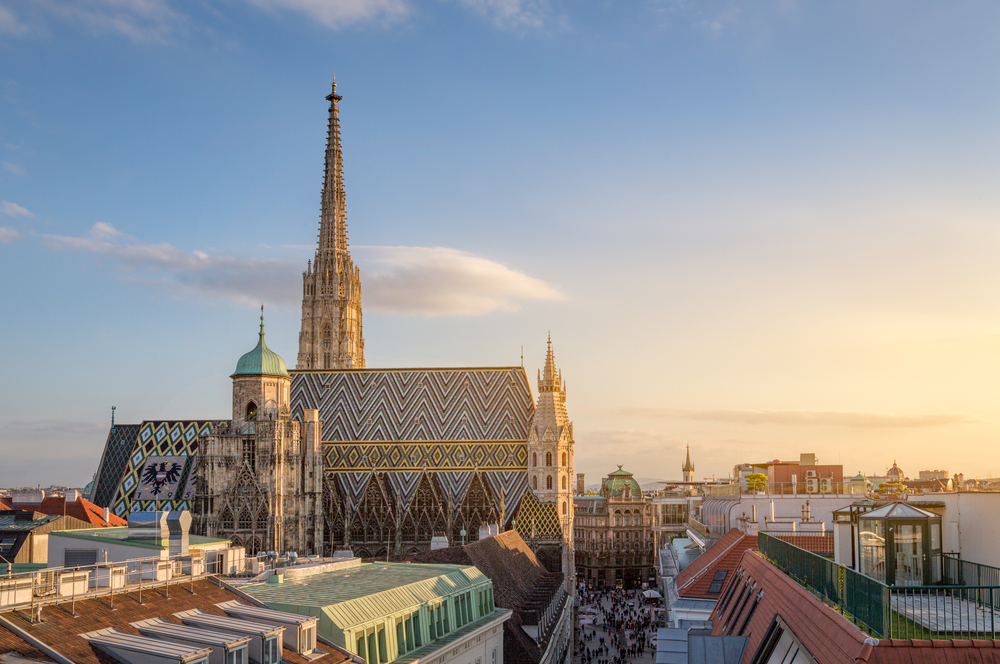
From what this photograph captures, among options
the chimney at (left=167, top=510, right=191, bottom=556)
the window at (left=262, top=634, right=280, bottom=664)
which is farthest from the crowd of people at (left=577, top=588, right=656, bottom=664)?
the window at (left=262, top=634, right=280, bottom=664)

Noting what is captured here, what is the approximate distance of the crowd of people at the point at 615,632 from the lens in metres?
58.8

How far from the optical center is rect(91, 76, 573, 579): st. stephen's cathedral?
6788 cm

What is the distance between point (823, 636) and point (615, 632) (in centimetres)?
5905

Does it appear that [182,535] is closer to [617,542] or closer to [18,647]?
[18,647]

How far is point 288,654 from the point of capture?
17922mm

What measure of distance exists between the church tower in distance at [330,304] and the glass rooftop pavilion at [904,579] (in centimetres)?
7626

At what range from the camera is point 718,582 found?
32.6m

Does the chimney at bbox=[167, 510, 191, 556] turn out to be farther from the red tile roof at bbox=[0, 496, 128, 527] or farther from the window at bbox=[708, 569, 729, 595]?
the red tile roof at bbox=[0, 496, 128, 527]

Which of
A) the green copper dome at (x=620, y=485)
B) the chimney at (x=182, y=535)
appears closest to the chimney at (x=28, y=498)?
the chimney at (x=182, y=535)

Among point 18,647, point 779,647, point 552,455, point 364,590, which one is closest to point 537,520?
point 552,455

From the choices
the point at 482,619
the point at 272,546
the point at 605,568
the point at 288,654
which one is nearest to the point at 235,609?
the point at 288,654

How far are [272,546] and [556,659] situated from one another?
96.6 ft

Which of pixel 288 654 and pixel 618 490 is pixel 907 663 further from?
pixel 618 490

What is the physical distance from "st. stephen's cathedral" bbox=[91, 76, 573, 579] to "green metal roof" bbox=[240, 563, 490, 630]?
128 feet
